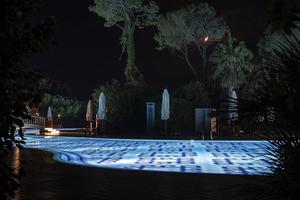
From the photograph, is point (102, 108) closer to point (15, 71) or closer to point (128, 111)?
point (128, 111)

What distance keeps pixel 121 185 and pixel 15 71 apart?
464 cm

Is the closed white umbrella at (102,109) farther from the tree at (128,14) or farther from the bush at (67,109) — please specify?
the bush at (67,109)

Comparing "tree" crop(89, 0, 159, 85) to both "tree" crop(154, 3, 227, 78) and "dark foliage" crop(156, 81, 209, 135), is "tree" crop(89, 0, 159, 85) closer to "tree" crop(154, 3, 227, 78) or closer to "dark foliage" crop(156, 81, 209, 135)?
"tree" crop(154, 3, 227, 78)

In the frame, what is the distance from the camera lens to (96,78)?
39.6m

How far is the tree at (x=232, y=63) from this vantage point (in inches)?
1117

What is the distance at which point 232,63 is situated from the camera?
94.9 feet

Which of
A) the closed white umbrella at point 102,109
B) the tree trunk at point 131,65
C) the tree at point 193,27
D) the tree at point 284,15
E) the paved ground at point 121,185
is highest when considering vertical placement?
the tree at point 193,27

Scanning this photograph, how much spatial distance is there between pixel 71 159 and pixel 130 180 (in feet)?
17.1

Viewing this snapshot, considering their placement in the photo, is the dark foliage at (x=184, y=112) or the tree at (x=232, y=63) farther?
the tree at (x=232, y=63)

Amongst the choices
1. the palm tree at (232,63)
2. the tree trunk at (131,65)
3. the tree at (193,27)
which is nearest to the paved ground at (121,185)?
the tree trunk at (131,65)

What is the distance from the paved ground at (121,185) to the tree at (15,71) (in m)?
2.33

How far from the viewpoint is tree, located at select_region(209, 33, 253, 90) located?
93.1 ft

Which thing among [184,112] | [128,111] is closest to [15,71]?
[184,112]

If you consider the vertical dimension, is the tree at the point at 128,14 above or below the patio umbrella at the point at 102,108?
above
